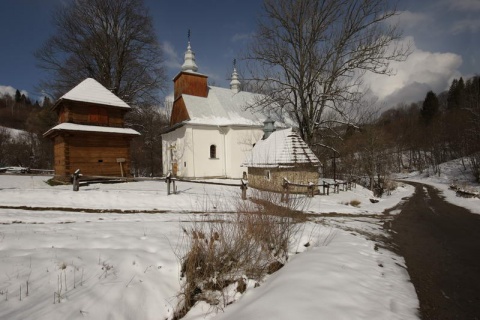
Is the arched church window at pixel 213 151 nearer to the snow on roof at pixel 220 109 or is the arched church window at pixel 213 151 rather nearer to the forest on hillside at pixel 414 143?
the snow on roof at pixel 220 109

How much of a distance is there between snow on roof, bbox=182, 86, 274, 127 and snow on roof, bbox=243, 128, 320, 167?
578 centimetres

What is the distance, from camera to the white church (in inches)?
888

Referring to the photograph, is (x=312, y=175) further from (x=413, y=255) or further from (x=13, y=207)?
(x=13, y=207)

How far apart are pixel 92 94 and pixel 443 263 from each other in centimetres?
1916

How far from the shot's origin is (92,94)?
1584 centimetres

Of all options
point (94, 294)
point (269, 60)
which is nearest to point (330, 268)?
point (94, 294)

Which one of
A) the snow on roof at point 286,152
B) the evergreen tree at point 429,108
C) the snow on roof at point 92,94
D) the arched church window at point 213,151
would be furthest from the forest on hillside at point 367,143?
the arched church window at point 213,151

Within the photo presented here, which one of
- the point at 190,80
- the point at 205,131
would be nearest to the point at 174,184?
the point at 205,131

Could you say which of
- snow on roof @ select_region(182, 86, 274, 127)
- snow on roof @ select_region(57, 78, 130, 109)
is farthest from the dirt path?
snow on roof @ select_region(182, 86, 274, 127)

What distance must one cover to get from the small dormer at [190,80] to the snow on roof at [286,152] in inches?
442

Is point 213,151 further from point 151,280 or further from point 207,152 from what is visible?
point 151,280

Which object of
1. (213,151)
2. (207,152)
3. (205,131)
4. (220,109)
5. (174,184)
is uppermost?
(220,109)

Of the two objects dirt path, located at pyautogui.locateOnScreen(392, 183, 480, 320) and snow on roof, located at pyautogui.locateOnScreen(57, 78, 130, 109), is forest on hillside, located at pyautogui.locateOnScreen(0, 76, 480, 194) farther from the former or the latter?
dirt path, located at pyautogui.locateOnScreen(392, 183, 480, 320)

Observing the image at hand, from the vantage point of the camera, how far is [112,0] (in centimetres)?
2005
